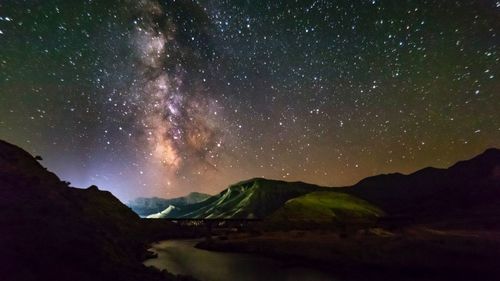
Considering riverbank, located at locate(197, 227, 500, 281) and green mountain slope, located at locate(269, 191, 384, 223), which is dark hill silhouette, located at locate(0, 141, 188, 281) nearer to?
riverbank, located at locate(197, 227, 500, 281)

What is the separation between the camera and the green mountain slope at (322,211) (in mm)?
111250

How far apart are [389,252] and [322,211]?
55.0 m

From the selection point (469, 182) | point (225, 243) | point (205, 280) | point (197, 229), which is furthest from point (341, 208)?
point (205, 280)

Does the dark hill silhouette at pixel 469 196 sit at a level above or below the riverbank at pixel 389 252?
above

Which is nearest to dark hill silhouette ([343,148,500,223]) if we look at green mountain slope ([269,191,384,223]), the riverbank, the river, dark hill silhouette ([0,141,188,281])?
green mountain slope ([269,191,384,223])

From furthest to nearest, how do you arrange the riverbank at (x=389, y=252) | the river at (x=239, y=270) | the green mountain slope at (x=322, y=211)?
the green mountain slope at (x=322, y=211) → the riverbank at (x=389, y=252) → the river at (x=239, y=270)

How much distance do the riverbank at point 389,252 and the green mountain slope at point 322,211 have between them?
2933 centimetres

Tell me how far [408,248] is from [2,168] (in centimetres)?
6587

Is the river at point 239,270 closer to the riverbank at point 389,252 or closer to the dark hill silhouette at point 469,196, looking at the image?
the riverbank at point 389,252

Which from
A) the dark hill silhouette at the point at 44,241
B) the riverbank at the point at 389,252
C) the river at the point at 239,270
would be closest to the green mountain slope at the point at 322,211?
the riverbank at the point at 389,252

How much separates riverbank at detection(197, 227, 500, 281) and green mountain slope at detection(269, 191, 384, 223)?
96.2ft

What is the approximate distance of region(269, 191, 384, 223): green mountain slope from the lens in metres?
111

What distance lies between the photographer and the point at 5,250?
17.7 m

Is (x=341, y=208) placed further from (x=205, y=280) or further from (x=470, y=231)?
(x=205, y=280)
